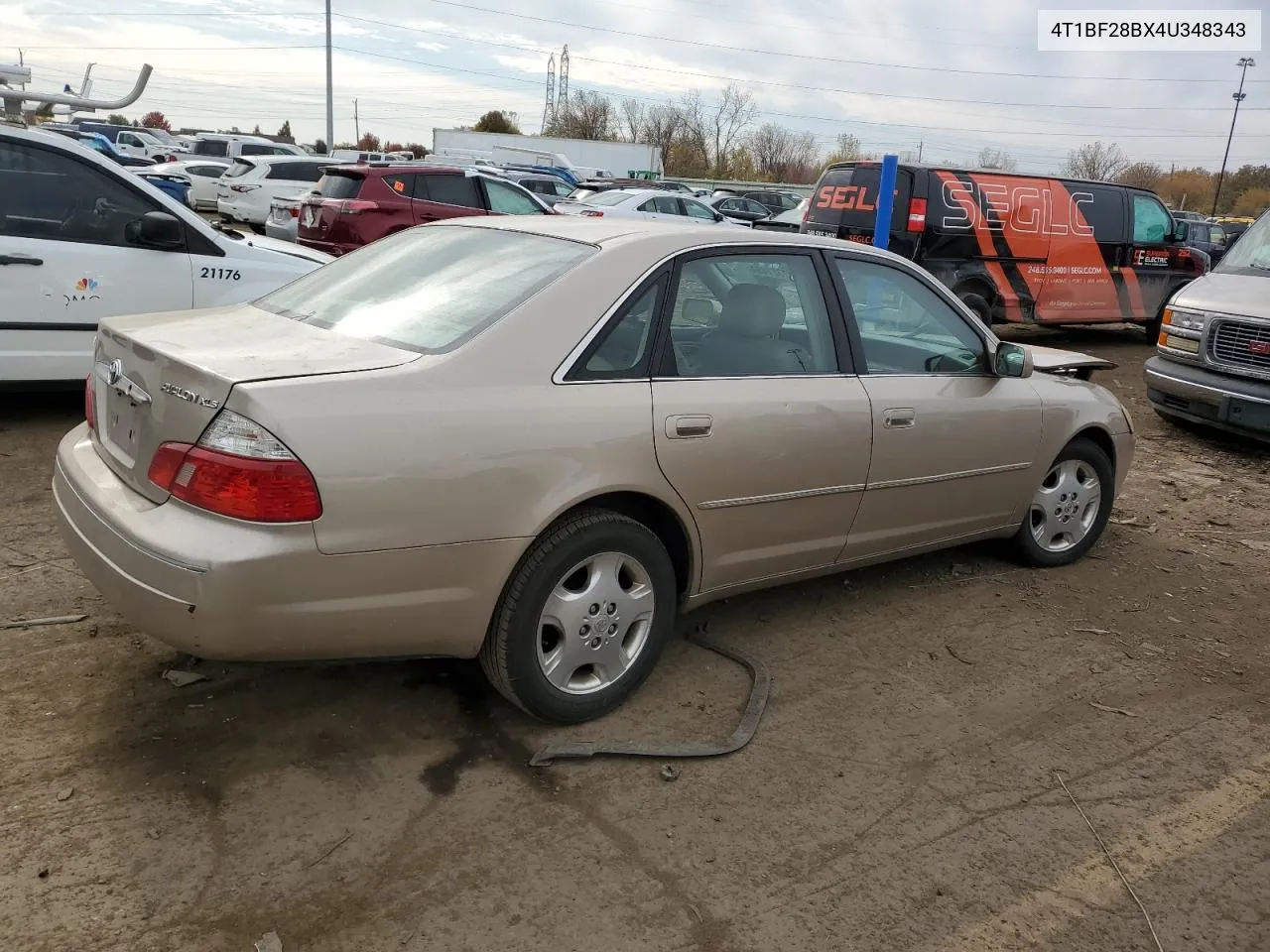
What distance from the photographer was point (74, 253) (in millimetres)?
5832

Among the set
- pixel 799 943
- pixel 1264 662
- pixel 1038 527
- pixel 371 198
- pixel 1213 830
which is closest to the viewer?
pixel 799 943

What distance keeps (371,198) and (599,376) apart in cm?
1017

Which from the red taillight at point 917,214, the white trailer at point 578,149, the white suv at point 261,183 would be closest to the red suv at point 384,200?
the red taillight at point 917,214

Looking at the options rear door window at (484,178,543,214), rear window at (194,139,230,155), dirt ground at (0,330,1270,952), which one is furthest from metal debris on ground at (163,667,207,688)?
rear window at (194,139,230,155)

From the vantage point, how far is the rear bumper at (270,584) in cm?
255

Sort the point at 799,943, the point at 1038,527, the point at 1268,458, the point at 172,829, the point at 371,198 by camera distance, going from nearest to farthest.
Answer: the point at 799,943
the point at 172,829
the point at 1038,527
the point at 1268,458
the point at 371,198

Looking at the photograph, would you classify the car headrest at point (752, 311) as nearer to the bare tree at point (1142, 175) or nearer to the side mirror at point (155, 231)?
the side mirror at point (155, 231)

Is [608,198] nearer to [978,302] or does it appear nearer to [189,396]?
[978,302]

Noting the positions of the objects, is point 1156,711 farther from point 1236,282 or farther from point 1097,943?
point 1236,282

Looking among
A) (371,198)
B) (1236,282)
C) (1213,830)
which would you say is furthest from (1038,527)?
(371,198)

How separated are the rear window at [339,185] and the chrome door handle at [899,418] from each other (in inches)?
396

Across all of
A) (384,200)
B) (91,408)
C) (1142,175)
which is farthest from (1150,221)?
(1142,175)

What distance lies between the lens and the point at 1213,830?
2.96m

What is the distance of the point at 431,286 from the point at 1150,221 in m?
11.6
